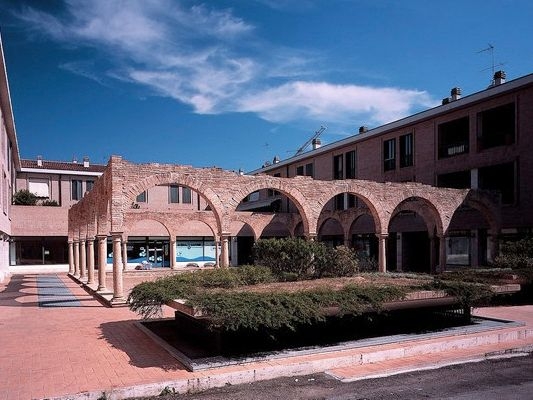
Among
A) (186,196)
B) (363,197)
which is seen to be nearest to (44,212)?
(186,196)

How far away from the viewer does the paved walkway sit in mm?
6461

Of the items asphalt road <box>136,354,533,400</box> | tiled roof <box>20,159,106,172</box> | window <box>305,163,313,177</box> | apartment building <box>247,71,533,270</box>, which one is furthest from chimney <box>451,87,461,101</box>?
tiled roof <box>20,159,106,172</box>

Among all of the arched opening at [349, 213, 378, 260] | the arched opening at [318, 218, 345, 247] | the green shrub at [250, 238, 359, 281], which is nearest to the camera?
the green shrub at [250, 238, 359, 281]

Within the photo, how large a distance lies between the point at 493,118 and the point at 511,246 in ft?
28.3

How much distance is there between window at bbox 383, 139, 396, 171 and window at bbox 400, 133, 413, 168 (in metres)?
0.65

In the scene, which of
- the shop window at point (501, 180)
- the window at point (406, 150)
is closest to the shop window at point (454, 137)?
the shop window at point (501, 180)

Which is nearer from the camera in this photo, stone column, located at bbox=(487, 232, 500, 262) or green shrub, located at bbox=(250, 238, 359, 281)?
green shrub, located at bbox=(250, 238, 359, 281)

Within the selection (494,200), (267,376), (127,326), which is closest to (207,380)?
(267,376)

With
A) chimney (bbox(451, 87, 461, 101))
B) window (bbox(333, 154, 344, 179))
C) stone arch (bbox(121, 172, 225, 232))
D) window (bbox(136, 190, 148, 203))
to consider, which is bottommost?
window (bbox(136, 190, 148, 203))

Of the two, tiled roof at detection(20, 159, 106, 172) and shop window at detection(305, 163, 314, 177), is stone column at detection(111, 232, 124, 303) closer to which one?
shop window at detection(305, 163, 314, 177)

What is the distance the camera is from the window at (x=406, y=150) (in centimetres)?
2806

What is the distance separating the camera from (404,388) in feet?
22.0

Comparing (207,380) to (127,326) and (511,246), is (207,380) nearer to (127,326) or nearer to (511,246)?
(127,326)

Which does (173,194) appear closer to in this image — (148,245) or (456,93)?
(148,245)
